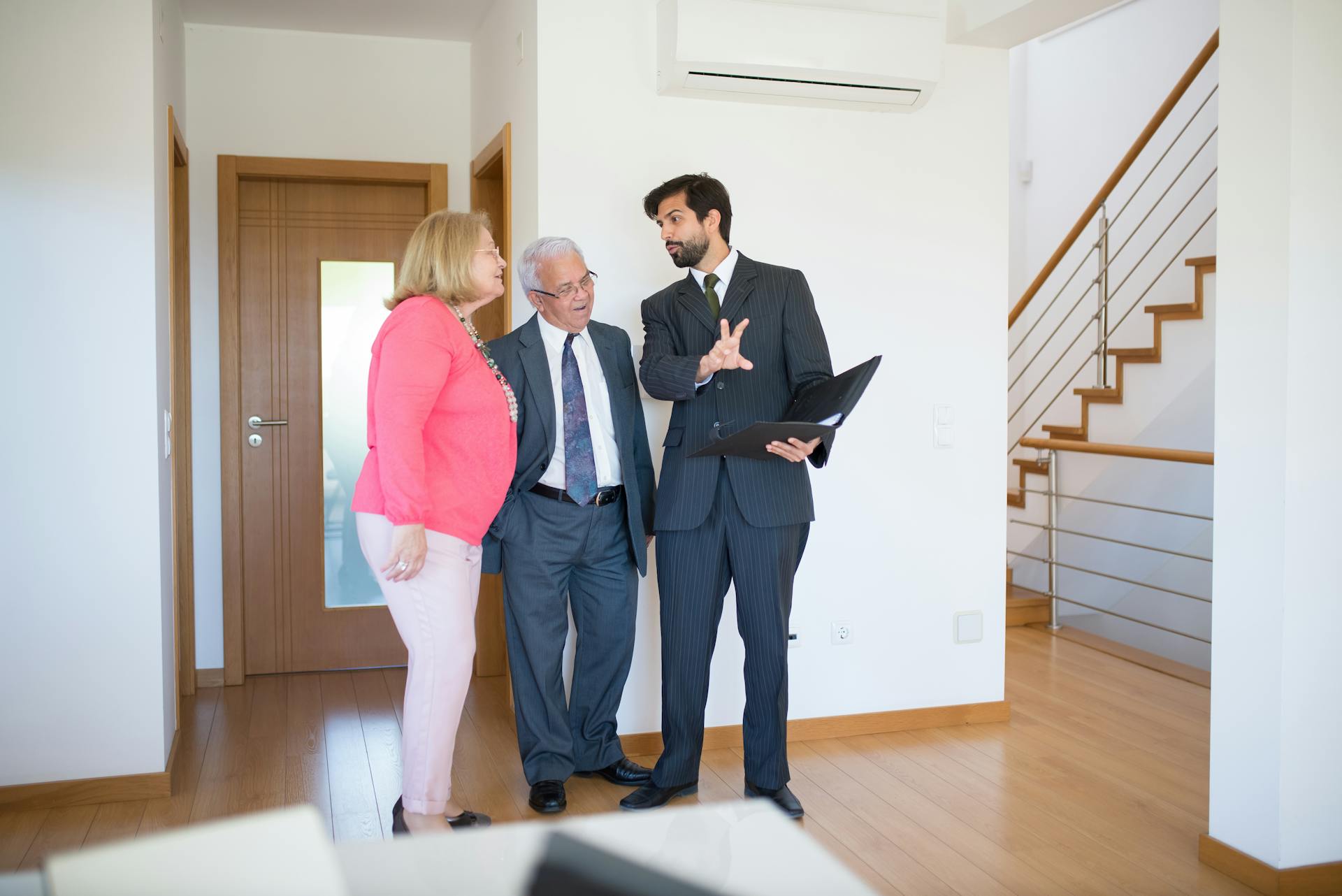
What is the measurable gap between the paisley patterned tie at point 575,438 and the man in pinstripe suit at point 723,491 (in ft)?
0.67

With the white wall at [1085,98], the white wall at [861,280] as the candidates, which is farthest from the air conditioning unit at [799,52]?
the white wall at [1085,98]

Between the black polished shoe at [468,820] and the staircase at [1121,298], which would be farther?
the staircase at [1121,298]

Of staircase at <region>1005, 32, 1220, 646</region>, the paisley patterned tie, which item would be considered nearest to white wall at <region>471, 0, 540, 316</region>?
the paisley patterned tie

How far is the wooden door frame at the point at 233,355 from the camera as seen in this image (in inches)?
172

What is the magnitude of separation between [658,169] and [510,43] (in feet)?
2.59

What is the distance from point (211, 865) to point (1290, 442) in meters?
2.42

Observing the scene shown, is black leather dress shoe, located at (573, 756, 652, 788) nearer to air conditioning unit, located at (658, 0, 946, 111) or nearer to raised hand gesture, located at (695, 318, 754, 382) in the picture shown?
raised hand gesture, located at (695, 318, 754, 382)

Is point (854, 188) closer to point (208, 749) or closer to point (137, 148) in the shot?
point (137, 148)

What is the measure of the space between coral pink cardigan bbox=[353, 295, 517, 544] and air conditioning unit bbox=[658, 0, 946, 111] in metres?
1.29

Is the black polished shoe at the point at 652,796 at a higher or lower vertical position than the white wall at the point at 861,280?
lower

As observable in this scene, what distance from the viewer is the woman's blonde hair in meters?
2.56

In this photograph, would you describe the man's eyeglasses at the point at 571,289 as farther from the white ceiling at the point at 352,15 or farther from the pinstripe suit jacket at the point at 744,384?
the white ceiling at the point at 352,15

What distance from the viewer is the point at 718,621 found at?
3045 millimetres

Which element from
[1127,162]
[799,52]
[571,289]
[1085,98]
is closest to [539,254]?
[571,289]
